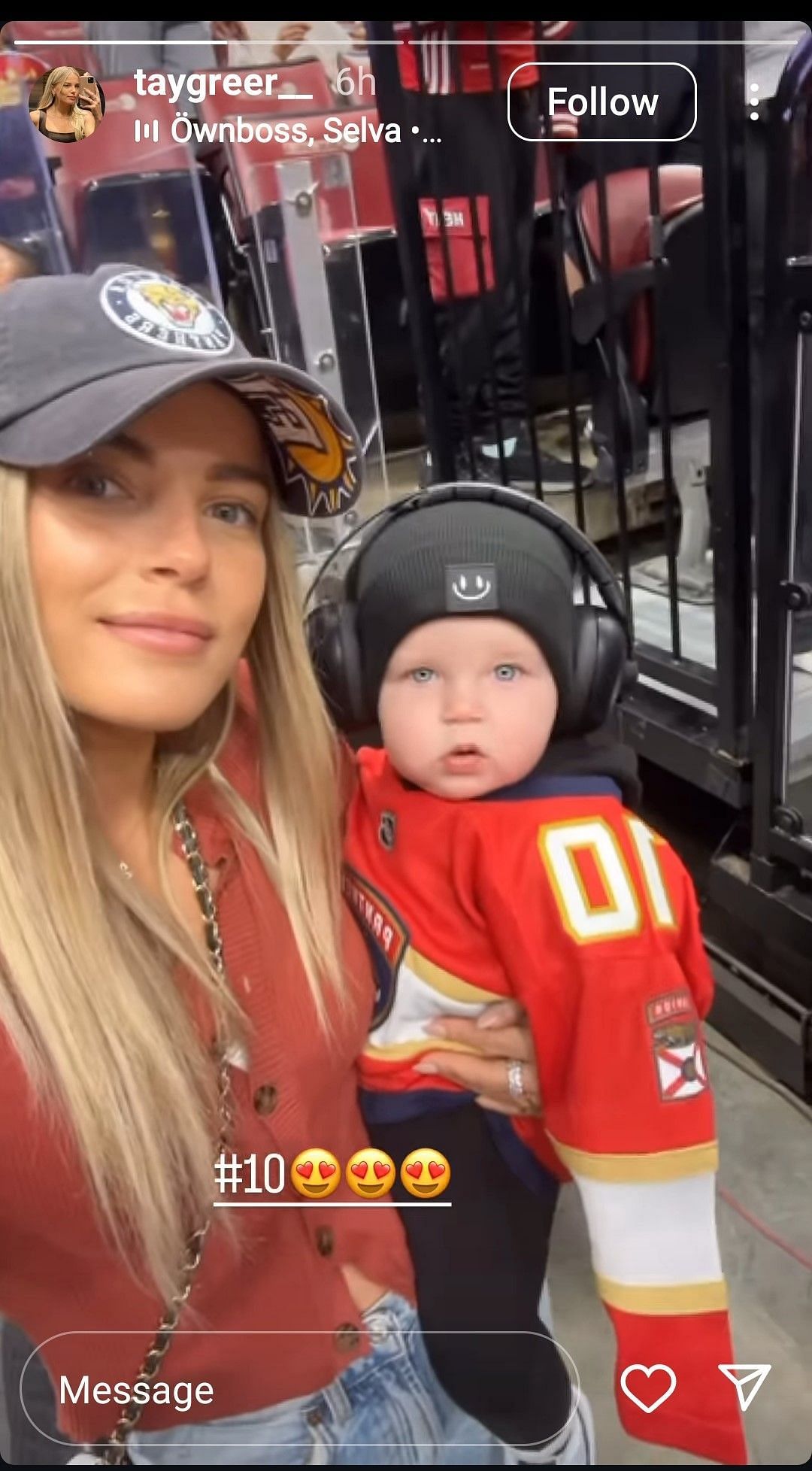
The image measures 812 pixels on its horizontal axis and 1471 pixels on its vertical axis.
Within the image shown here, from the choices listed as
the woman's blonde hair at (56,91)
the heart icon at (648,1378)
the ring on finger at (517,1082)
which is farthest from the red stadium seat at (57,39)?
the heart icon at (648,1378)

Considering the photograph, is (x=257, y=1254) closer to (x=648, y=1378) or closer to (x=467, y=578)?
(x=648, y=1378)

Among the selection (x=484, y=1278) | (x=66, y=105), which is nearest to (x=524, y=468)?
(x=66, y=105)

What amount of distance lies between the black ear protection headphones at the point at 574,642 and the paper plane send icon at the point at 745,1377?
411 mm

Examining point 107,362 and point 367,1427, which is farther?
point 367,1427

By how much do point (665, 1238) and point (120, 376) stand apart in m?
0.57

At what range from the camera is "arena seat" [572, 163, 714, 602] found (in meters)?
0.66

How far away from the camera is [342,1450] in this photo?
0.69 meters

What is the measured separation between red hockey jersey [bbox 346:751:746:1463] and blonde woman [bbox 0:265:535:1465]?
29mm

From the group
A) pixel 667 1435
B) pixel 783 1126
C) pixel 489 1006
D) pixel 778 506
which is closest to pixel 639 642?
pixel 778 506

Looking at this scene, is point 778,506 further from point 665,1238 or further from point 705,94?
point 665,1238

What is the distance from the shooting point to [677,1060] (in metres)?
0.62

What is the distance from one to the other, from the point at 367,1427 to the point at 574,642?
1.69ft

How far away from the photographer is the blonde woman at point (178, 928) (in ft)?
1.80
